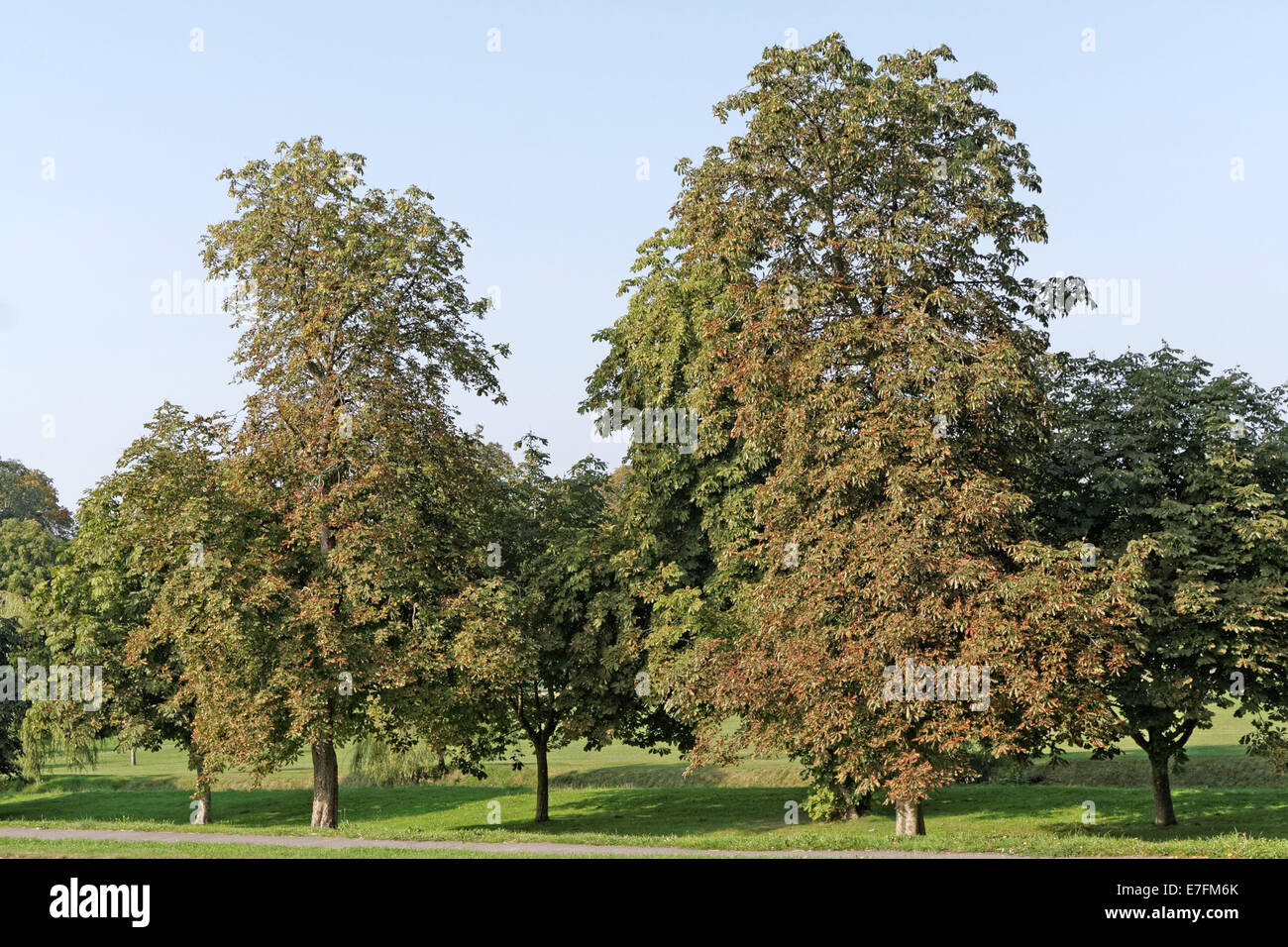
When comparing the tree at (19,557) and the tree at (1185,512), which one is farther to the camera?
the tree at (19,557)

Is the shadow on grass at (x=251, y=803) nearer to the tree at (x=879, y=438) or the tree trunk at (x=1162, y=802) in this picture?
the tree at (x=879, y=438)

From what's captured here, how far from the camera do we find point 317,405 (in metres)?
28.5

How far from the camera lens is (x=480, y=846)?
64.2 ft

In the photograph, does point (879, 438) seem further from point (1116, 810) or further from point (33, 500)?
point (33, 500)

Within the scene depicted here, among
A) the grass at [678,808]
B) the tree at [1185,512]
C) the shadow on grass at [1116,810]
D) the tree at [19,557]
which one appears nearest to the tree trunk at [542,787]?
the grass at [678,808]

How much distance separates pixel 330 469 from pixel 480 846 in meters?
11.4

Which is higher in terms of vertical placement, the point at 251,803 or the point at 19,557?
the point at 19,557

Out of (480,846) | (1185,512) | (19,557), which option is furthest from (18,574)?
A: (1185,512)

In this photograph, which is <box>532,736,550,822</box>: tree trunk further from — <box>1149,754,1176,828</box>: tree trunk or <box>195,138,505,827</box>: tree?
<box>1149,754,1176,828</box>: tree trunk

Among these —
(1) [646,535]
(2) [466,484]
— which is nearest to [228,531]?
(2) [466,484]

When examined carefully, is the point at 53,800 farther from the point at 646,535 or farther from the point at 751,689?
the point at 751,689

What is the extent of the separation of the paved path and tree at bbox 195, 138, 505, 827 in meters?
3.95

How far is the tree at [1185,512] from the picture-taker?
1029 inches

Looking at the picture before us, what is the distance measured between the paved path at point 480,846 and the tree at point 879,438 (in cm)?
481
